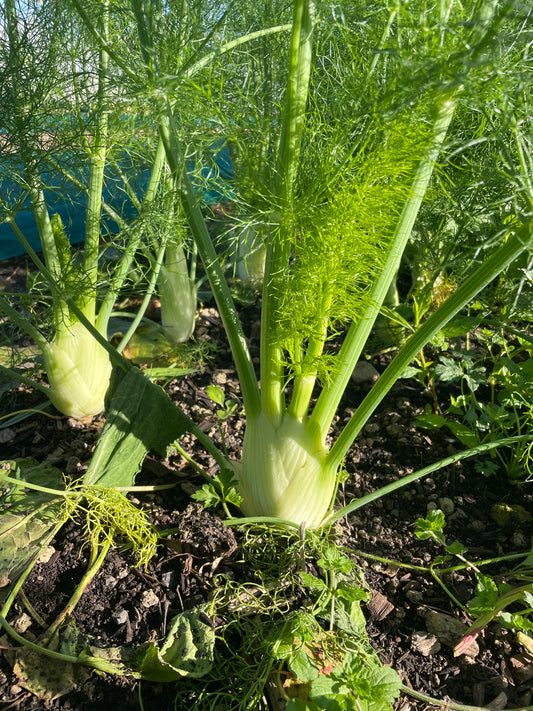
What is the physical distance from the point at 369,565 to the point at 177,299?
3.39 feet

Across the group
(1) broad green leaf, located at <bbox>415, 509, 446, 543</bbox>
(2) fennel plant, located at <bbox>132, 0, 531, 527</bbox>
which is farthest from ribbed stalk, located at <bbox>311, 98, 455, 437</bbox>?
(1) broad green leaf, located at <bbox>415, 509, 446, 543</bbox>

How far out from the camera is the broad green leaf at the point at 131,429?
1236 millimetres

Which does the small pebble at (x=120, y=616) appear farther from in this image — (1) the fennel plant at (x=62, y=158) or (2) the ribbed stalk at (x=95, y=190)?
A: (2) the ribbed stalk at (x=95, y=190)

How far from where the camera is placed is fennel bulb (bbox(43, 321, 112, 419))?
1.62 metres

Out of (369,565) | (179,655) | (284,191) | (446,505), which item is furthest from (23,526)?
(446,505)

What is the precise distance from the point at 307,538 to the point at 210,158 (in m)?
0.80

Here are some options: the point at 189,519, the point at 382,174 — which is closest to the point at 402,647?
the point at 189,519

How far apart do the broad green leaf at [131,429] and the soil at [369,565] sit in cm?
15

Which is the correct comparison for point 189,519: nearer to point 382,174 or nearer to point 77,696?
point 77,696

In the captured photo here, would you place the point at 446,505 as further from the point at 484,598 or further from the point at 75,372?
A: the point at 75,372

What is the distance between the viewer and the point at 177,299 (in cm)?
192

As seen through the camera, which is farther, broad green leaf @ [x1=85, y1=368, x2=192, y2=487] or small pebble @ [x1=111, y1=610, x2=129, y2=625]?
broad green leaf @ [x1=85, y1=368, x2=192, y2=487]

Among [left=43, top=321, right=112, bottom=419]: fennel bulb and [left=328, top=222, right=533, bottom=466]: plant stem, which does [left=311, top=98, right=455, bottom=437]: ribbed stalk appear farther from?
[left=43, top=321, right=112, bottom=419]: fennel bulb

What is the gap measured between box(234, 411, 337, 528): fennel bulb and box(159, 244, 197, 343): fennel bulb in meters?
0.76
